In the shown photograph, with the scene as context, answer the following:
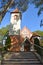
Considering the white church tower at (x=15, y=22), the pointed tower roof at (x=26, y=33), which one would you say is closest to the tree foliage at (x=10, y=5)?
the white church tower at (x=15, y=22)

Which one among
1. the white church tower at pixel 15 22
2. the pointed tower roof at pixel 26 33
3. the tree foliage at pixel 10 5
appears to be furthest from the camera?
the pointed tower roof at pixel 26 33

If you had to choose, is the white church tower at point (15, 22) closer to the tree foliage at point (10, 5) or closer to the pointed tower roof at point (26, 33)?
the pointed tower roof at point (26, 33)

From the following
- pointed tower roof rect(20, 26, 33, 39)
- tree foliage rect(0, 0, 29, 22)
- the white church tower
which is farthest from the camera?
pointed tower roof rect(20, 26, 33, 39)

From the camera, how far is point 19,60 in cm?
1315

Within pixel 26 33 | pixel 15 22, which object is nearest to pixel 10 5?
pixel 15 22

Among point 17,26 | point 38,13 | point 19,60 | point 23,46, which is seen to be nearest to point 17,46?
point 23,46

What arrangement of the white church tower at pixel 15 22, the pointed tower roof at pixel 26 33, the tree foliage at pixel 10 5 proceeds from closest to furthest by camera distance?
1. the tree foliage at pixel 10 5
2. the white church tower at pixel 15 22
3. the pointed tower roof at pixel 26 33

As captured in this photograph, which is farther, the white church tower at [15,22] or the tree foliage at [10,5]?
the white church tower at [15,22]

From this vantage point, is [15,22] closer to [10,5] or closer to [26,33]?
[26,33]

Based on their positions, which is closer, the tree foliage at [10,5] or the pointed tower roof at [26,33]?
the tree foliage at [10,5]

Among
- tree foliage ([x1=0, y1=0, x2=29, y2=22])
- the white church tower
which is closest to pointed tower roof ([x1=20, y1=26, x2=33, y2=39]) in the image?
the white church tower

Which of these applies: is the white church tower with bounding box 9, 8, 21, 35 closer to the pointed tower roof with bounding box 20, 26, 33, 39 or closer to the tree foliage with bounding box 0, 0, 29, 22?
the pointed tower roof with bounding box 20, 26, 33, 39

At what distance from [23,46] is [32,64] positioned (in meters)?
15.8

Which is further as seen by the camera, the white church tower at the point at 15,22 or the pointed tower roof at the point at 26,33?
the pointed tower roof at the point at 26,33
